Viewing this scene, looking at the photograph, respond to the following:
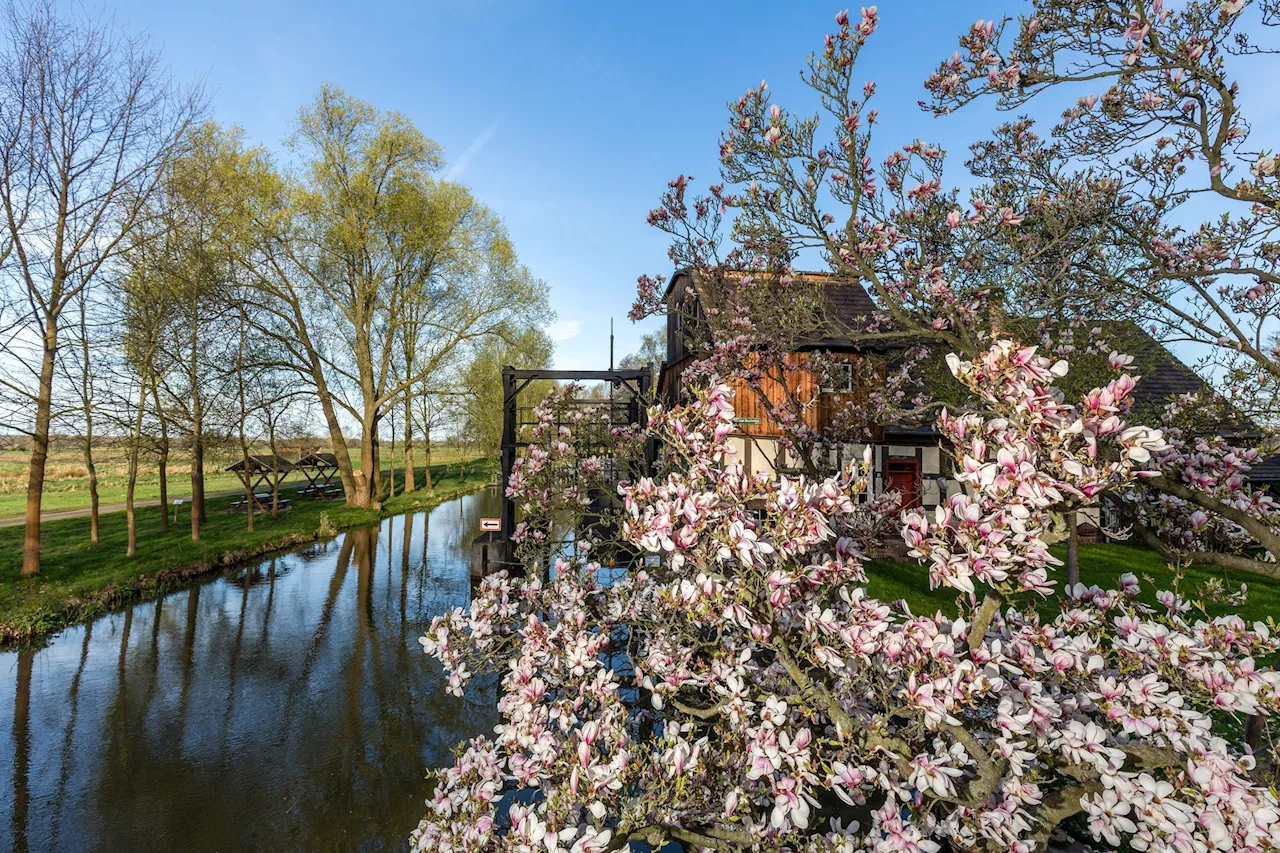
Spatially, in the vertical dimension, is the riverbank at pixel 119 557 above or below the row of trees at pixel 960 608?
below

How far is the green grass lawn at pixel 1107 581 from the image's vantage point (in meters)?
8.86

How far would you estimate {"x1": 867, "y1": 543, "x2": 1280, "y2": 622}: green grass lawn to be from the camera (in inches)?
349

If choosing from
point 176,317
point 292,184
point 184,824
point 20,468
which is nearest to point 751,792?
point 184,824

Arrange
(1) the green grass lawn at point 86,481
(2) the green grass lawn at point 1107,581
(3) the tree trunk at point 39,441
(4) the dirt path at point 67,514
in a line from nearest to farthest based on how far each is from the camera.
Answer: (2) the green grass lawn at point 1107,581, (3) the tree trunk at point 39,441, (4) the dirt path at point 67,514, (1) the green grass lawn at point 86,481

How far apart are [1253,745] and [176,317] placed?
1968 cm

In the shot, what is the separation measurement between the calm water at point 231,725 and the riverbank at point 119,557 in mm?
663

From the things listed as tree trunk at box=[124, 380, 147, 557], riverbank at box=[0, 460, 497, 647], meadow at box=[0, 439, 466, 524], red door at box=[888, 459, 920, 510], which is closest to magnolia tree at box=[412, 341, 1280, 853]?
riverbank at box=[0, 460, 497, 647]

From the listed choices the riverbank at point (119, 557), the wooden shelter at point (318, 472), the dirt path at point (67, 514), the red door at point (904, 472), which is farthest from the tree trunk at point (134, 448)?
the red door at point (904, 472)

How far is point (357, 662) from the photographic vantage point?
8398 millimetres

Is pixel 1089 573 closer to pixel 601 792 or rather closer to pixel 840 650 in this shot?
pixel 840 650

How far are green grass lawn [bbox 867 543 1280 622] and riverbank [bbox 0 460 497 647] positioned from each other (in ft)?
47.8

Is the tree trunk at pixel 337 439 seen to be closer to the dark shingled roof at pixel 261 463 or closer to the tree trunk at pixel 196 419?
the dark shingled roof at pixel 261 463

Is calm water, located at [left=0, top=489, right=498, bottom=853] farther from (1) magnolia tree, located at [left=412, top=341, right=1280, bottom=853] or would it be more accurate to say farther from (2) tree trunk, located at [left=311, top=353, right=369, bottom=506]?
(2) tree trunk, located at [left=311, top=353, right=369, bottom=506]

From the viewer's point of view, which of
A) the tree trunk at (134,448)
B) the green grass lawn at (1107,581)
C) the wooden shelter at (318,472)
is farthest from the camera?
the wooden shelter at (318,472)
